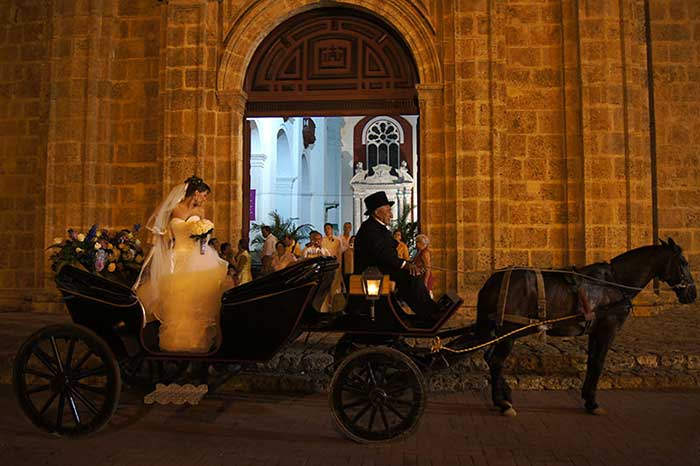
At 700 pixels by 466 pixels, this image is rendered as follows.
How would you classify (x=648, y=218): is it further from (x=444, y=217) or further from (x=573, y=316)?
(x=573, y=316)

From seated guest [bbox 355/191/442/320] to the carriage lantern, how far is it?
374mm

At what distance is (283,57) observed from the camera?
1048 cm

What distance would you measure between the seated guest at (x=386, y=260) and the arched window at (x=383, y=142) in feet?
72.9

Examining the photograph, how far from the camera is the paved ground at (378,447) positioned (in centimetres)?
377

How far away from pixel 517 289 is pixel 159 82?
25.6 ft

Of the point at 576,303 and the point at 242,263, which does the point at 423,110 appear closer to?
the point at 242,263

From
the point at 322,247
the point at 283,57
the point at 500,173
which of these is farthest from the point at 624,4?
the point at 322,247

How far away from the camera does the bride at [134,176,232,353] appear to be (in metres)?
4.52

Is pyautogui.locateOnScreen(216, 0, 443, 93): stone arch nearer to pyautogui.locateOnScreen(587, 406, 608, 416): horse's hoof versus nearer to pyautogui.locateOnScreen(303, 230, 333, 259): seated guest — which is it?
pyautogui.locateOnScreen(303, 230, 333, 259): seated guest

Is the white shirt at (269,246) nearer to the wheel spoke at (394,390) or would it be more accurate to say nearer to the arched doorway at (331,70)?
the arched doorway at (331,70)

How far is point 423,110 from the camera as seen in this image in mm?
9734

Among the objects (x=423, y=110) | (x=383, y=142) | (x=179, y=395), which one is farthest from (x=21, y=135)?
(x=383, y=142)

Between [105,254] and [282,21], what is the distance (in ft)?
19.8

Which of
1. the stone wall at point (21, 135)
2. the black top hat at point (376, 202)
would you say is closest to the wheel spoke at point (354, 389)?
the black top hat at point (376, 202)
